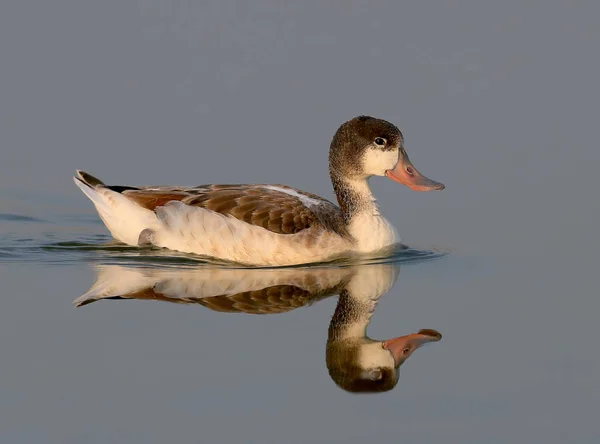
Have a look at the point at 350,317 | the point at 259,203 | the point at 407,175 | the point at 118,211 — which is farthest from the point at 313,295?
the point at 118,211

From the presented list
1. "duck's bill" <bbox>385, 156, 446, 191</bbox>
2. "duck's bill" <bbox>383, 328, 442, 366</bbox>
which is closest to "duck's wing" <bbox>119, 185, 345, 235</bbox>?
"duck's bill" <bbox>385, 156, 446, 191</bbox>

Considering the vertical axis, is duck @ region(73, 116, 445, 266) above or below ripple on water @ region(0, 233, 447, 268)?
above

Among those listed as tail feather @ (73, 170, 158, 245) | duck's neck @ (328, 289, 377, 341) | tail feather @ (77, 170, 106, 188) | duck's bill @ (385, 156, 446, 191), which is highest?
duck's bill @ (385, 156, 446, 191)

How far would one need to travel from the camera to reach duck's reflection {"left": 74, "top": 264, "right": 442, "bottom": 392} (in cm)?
1095

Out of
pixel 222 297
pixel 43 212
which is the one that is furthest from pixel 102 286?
pixel 43 212

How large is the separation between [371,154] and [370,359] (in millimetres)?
4340

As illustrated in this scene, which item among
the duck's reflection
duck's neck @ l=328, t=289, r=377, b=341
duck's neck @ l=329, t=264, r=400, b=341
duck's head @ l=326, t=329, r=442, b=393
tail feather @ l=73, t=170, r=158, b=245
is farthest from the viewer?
tail feather @ l=73, t=170, r=158, b=245

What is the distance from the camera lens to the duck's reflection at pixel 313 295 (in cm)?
1095

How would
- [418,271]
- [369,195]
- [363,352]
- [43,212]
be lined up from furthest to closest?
1. [43,212]
2. [369,195]
3. [418,271]
4. [363,352]

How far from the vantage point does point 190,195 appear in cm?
1519

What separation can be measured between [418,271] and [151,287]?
121 inches

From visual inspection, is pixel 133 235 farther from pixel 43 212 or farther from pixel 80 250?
Result: pixel 43 212

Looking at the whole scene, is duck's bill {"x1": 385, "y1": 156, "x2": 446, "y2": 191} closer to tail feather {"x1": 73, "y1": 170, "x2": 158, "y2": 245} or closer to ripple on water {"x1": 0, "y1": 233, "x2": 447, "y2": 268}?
ripple on water {"x1": 0, "y1": 233, "x2": 447, "y2": 268}

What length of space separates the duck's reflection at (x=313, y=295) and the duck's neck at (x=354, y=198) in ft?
2.85
